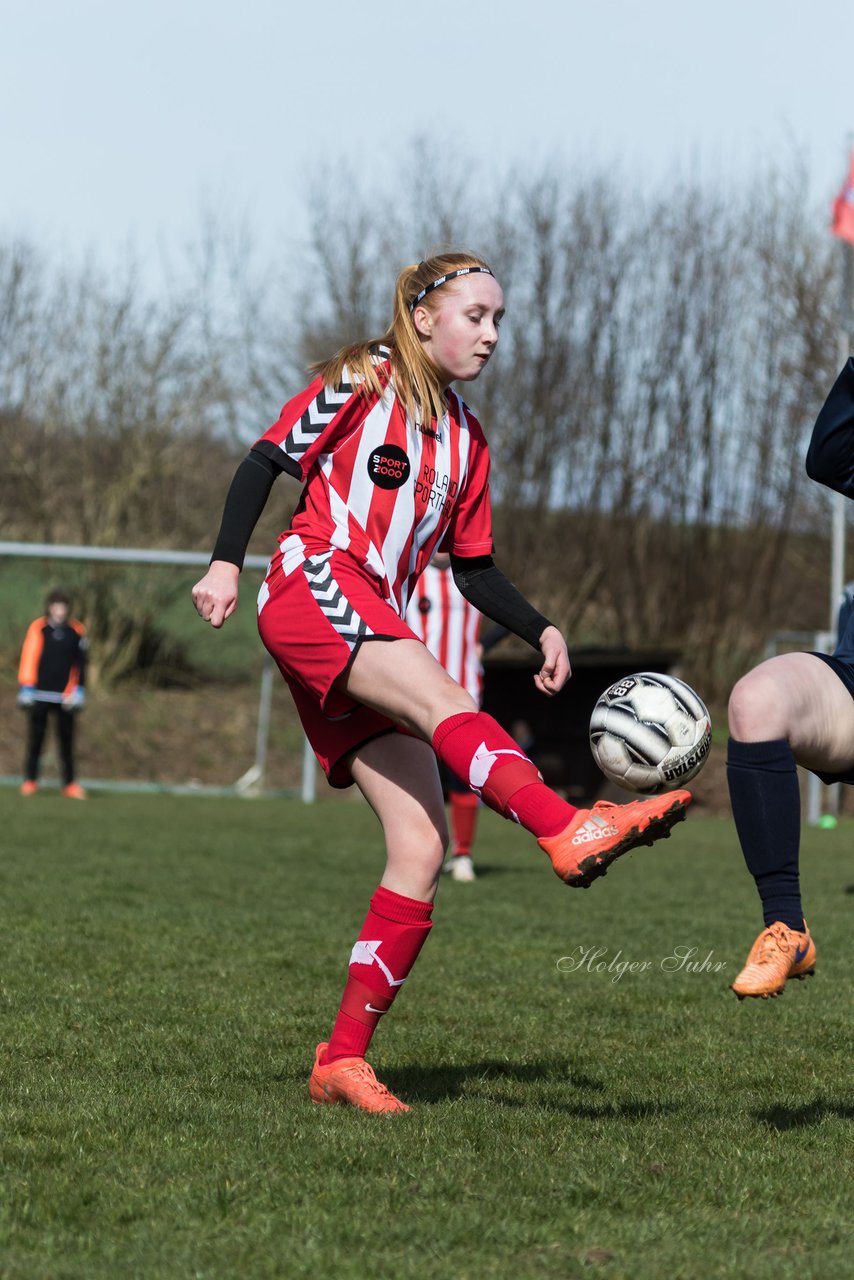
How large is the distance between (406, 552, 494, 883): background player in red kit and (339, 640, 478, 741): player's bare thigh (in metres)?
6.63

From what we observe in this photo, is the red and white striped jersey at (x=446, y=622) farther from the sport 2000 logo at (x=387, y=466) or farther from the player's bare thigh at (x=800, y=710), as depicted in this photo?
the player's bare thigh at (x=800, y=710)

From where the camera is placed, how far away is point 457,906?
837 cm

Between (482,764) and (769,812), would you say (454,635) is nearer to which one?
(769,812)

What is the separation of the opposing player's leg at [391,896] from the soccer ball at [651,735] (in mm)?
456

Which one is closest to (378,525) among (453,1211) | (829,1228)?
(453,1211)

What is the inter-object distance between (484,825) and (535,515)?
9.28 m

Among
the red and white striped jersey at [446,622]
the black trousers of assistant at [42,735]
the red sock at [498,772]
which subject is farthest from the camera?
the black trousers of assistant at [42,735]

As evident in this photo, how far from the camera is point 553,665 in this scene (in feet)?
12.1

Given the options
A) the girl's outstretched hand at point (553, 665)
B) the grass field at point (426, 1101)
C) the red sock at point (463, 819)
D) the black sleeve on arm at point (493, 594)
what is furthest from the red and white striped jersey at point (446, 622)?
the girl's outstretched hand at point (553, 665)

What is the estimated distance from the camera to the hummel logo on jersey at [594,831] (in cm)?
298

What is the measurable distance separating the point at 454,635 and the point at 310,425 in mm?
6753

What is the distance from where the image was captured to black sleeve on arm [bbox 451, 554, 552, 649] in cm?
386

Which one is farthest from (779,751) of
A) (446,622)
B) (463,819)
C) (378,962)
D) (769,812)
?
(463,819)

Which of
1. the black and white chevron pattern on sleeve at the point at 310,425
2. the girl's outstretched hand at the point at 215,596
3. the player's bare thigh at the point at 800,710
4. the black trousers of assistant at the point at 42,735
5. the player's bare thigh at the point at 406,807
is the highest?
the black and white chevron pattern on sleeve at the point at 310,425
